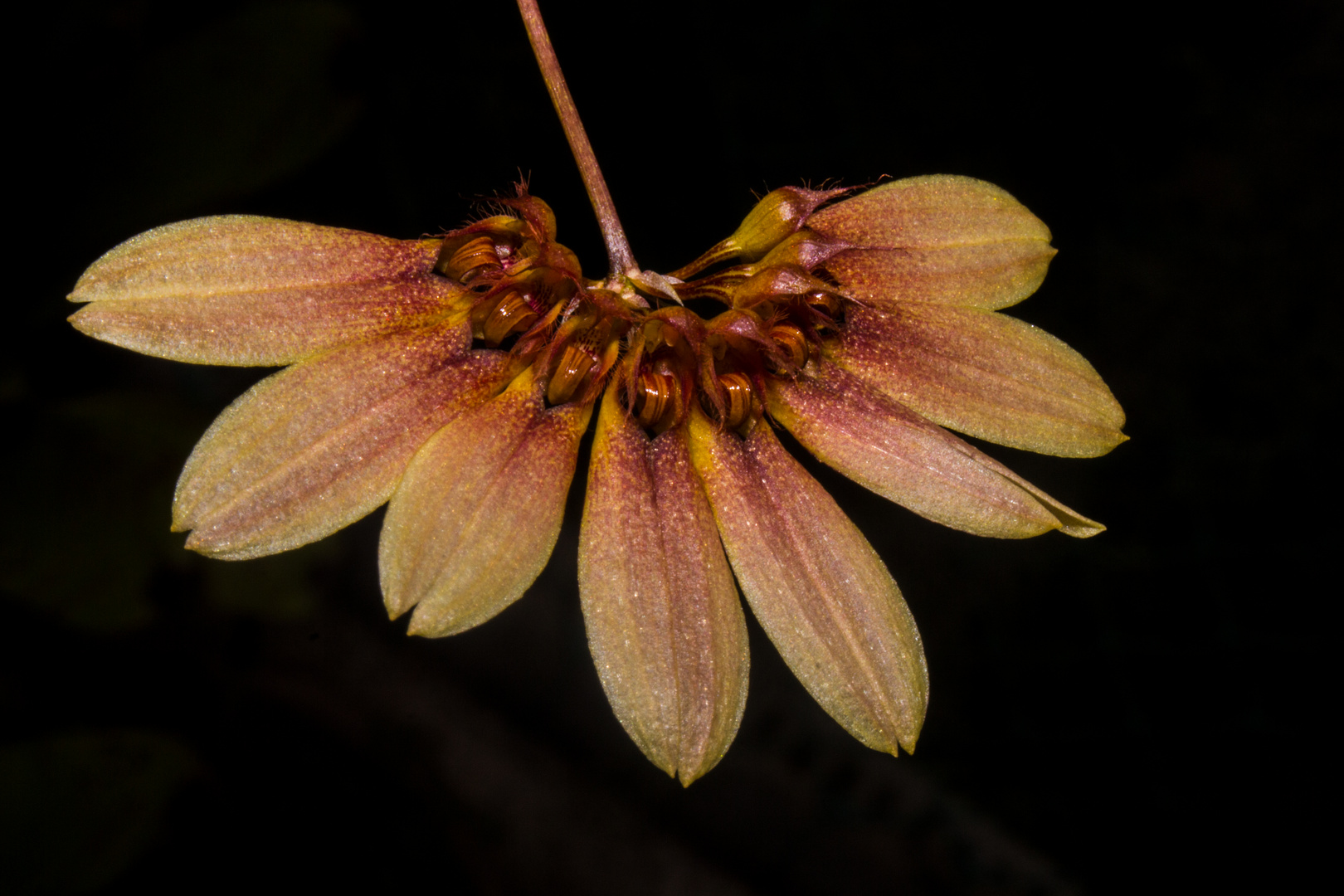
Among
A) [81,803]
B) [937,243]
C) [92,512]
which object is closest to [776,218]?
[937,243]

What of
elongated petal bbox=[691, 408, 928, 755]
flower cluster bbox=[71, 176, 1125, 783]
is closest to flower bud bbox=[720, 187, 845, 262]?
flower cluster bbox=[71, 176, 1125, 783]

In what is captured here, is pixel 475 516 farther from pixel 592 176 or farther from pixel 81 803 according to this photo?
pixel 81 803

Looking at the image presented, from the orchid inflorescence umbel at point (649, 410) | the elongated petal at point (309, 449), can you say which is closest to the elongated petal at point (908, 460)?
the orchid inflorescence umbel at point (649, 410)

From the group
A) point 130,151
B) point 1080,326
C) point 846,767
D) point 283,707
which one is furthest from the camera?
point 1080,326

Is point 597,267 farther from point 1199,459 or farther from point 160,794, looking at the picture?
point 1199,459

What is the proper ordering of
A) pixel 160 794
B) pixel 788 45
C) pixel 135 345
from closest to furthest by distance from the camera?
pixel 135 345 < pixel 160 794 < pixel 788 45

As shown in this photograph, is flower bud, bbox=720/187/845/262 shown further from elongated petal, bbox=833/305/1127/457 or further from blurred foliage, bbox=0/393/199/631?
blurred foliage, bbox=0/393/199/631

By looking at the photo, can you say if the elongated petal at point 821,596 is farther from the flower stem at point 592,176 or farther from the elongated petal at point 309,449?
the elongated petal at point 309,449

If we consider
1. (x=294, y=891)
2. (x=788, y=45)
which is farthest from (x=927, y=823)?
(x=788, y=45)
